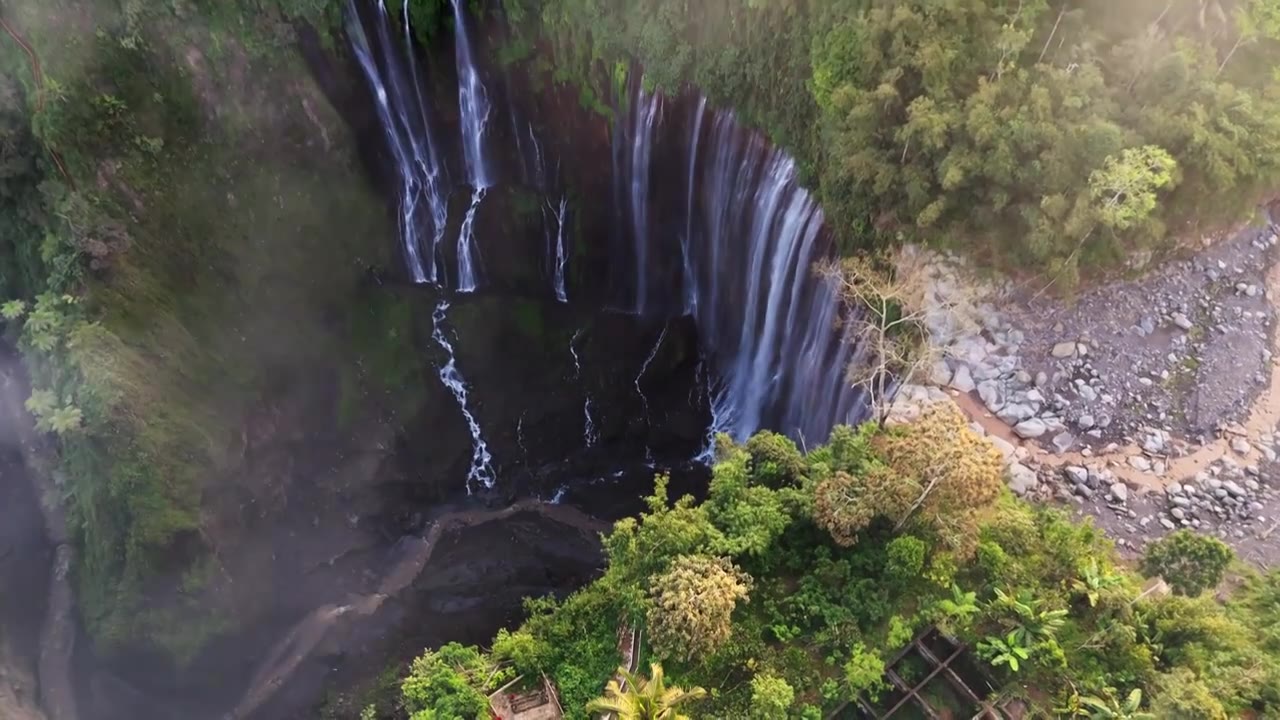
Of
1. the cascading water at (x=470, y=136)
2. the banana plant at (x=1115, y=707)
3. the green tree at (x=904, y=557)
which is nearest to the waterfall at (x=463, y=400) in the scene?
the cascading water at (x=470, y=136)

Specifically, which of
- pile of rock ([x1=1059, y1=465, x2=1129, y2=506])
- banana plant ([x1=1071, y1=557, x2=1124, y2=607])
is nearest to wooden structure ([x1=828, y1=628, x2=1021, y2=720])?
banana plant ([x1=1071, y1=557, x2=1124, y2=607])

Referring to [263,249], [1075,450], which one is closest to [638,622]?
[1075,450]

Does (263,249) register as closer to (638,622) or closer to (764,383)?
(764,383)

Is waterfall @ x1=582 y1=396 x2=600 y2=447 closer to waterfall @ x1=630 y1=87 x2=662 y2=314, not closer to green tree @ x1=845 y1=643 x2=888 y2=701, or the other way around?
waterfall @ x1=630 y1=87 x2=662 y2=314

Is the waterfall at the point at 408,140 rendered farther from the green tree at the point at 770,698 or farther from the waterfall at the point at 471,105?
the green tree at the point at 770,698

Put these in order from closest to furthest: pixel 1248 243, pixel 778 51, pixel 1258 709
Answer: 1. pixel 1258 709
2. pixel 1248 243
3. pixel 778 51

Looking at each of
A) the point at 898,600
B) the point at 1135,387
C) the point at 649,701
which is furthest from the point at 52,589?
the point at 1135,387
